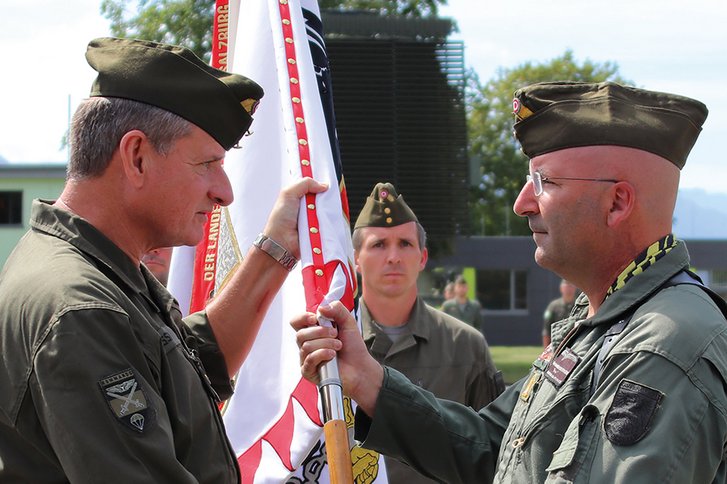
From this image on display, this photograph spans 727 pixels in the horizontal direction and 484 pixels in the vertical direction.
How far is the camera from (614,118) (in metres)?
3.00

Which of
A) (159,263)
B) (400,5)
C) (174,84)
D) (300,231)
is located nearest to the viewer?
(174,84)

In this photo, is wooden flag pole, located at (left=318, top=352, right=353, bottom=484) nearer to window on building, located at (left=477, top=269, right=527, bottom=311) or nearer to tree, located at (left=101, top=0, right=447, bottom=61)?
tree, located at (left=101, top=0, right=447, bottom=61)

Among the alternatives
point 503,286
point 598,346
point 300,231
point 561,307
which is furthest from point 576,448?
point 503,286

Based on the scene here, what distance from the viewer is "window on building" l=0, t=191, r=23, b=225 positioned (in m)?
30.2

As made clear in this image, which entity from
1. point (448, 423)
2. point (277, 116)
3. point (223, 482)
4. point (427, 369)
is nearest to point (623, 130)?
point (448, 423)

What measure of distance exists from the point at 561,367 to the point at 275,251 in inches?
44.9

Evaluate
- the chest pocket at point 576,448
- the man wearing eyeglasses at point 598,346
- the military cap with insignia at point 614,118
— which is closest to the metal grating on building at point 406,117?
the man wearing eyeglasses at point 598,346

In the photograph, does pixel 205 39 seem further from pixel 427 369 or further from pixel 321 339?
pixel 321 339

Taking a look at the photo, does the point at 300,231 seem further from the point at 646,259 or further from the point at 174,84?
the point at 646,259

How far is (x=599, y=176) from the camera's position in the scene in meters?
3.04

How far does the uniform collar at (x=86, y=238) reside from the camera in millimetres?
2693

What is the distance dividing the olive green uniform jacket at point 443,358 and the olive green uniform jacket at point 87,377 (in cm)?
270

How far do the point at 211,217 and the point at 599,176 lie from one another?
1982 mm

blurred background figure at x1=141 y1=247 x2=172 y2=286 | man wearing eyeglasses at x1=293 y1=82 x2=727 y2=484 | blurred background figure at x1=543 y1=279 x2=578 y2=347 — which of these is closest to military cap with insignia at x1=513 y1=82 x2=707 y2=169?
man wearing eyeglasses at x1=293 y1=82 x2=727 y2=484
